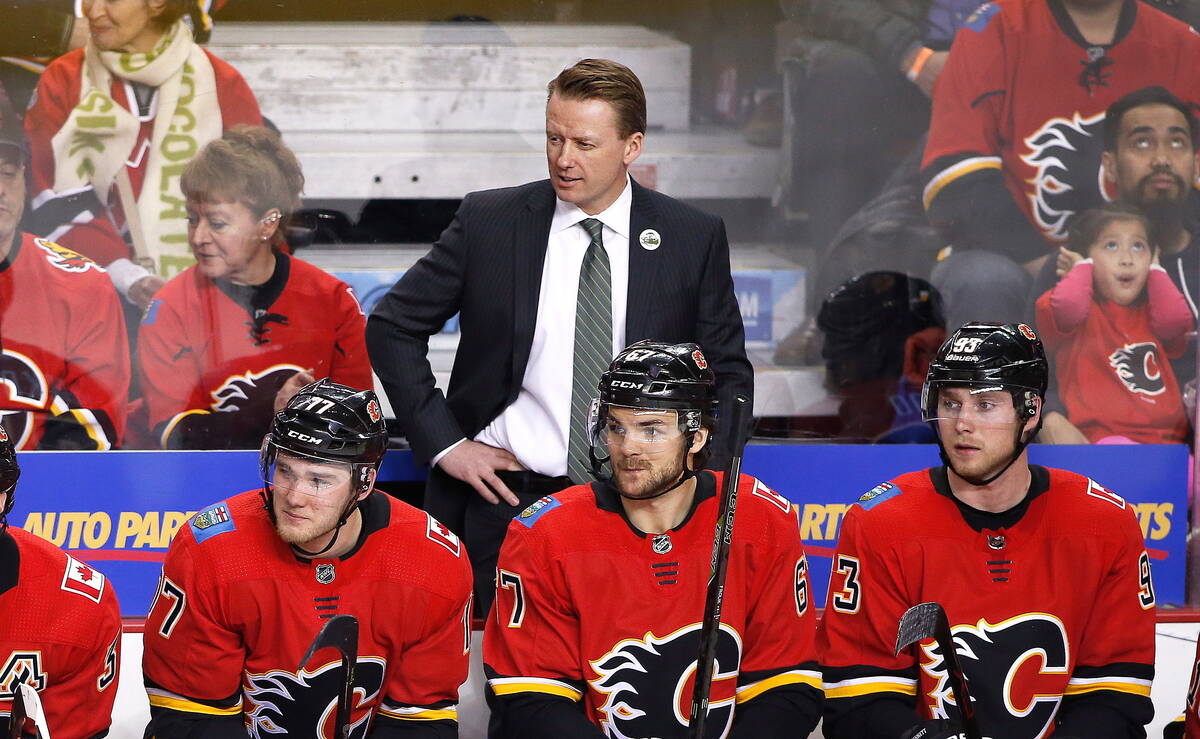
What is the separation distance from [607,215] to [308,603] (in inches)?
40.7

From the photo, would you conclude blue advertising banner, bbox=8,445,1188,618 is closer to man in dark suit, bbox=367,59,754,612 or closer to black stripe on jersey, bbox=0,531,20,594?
man in dark suit, bbox=367,59,754,612

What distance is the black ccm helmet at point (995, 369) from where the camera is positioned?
8.43 ft

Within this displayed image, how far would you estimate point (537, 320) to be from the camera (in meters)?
3.00

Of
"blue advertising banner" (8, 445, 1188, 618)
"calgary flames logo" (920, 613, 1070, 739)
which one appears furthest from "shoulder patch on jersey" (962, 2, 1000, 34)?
"calgary flames logo" (920, 613, 1070, 739)

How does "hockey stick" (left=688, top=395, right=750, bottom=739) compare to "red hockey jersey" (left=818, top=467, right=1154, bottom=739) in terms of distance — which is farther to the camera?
"red hockey jersey" (left=818, top=467, right=1154, bottom=739)

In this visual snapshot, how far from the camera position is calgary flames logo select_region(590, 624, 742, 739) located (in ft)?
7.89

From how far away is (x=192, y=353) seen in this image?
3977 mm

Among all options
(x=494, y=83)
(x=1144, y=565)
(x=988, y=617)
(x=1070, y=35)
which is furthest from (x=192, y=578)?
→ (x=1070, y=35)

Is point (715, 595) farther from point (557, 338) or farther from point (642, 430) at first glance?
point (557, 338)

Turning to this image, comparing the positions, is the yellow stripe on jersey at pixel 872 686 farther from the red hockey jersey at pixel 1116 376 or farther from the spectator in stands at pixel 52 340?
the spectator in stands at pixel 52 340

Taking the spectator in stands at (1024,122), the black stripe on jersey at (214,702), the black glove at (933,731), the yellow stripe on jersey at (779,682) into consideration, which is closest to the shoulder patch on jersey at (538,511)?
the yellow stripe on jersey at (779,682)

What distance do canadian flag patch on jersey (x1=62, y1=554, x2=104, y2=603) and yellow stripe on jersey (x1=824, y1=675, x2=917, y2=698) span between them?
1.26 metres

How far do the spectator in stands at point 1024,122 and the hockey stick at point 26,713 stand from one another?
112 inches

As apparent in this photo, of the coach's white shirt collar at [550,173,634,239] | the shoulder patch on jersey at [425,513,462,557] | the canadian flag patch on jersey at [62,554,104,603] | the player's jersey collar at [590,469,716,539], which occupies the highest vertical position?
the coach's white shirt collar at [550,173,634,239]
